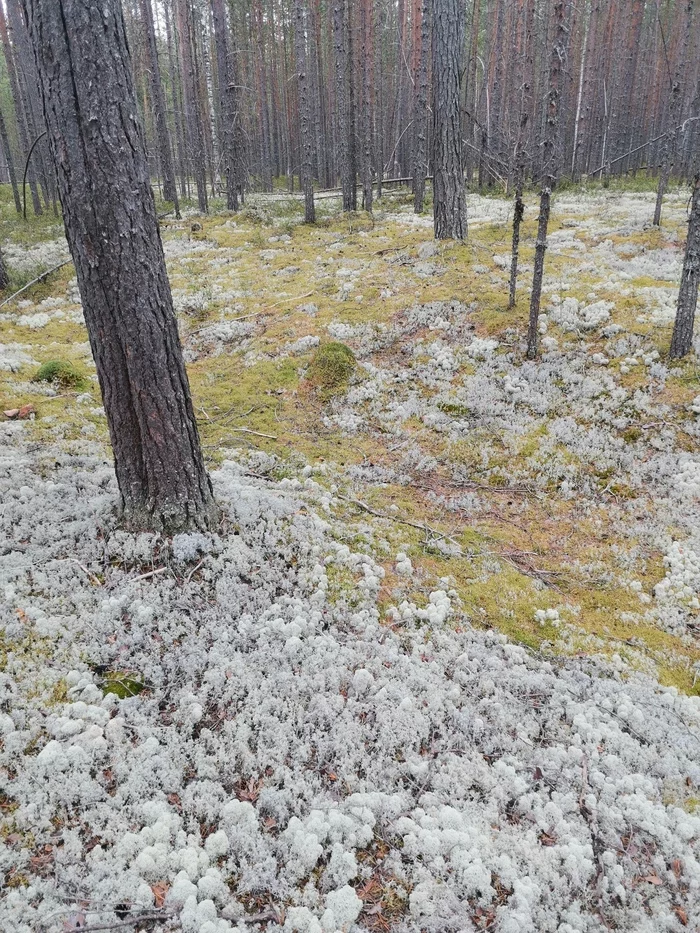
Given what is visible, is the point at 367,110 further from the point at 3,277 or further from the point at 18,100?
the point at 18,100

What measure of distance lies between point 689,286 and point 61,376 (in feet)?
34.4

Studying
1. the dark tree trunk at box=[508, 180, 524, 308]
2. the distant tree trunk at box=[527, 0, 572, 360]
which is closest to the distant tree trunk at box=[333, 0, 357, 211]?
the dark tree trunk at box=[508, 180, 524, 308]

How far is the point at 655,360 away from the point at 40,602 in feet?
30.4

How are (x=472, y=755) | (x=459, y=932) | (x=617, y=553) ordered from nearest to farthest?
(x=459, y=932) → (x=472, y=755) → (x=617, y=553)

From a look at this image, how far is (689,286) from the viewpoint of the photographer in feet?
27.3

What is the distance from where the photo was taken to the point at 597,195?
24.8m

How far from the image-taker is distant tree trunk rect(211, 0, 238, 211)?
2109 cm

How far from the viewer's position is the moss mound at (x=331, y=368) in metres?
9.56

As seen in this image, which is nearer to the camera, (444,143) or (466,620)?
(466,620)

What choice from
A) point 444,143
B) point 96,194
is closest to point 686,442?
point 96,194

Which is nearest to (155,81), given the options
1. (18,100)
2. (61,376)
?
(18,100)

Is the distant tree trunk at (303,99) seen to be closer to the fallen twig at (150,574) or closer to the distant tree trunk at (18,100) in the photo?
the distant tree trunk at (18,100)

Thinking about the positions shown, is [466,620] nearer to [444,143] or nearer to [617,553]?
[617,553]

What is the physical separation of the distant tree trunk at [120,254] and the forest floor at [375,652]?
703 mm
